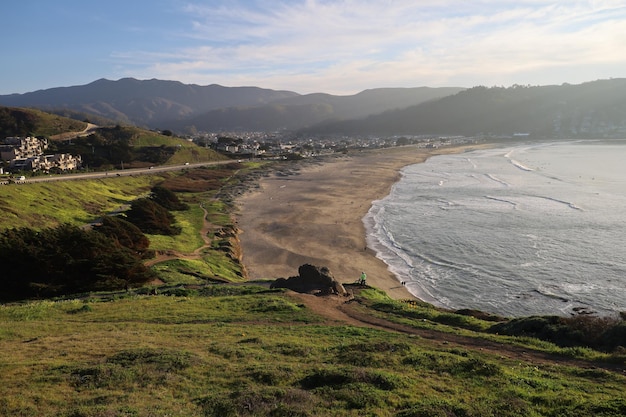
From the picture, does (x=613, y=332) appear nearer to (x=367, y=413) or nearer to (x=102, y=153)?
(x=367, y=413)

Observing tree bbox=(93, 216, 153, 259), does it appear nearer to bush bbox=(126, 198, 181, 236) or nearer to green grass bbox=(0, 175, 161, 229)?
bush bbox=(126, 198, 181, 236)

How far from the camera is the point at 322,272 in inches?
966

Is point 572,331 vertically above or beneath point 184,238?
above

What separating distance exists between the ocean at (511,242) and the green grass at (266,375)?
48.7 ft

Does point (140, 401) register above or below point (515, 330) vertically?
above

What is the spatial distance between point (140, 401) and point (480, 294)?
24399 millimetres

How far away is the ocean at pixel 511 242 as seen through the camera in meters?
27.7

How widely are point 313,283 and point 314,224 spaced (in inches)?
1025

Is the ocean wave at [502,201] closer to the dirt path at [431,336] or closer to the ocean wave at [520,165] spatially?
the ocean wave at [520,165]

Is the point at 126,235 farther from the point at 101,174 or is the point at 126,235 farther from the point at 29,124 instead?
the point at 29,124

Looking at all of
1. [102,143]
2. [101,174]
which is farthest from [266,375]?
[102,143]

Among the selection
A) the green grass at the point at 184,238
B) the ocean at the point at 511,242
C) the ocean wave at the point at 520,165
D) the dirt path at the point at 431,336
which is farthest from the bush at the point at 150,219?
the ocean wave at the point at 520,165

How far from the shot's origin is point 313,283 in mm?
24000

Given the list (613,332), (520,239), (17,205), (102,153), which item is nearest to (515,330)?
(613,332)
